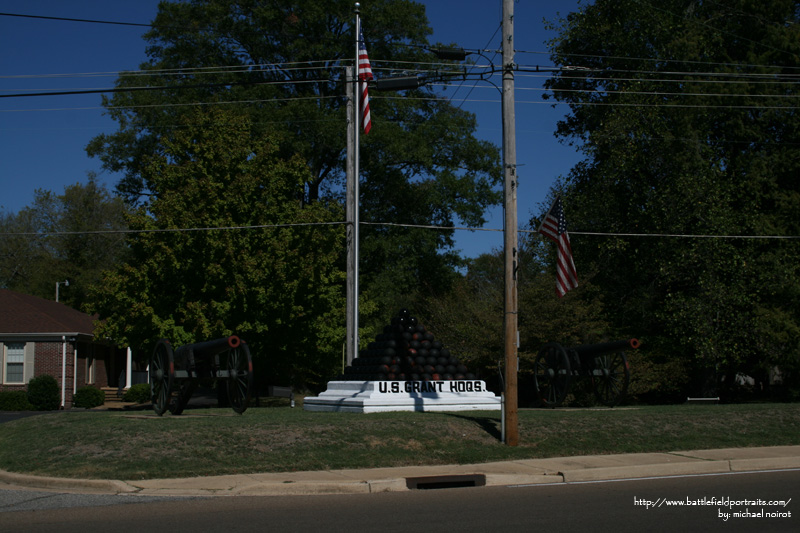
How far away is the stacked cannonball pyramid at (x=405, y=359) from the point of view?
1906cm

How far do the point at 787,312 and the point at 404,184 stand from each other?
17.3 meters

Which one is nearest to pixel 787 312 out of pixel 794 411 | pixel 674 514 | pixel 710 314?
pixel 710 314

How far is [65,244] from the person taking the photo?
5844 centimetres

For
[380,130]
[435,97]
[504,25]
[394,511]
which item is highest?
[435,97]

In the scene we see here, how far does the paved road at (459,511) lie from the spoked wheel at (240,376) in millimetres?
5126

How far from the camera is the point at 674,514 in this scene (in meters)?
8.91

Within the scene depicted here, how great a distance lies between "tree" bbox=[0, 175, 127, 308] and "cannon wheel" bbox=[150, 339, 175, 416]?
40.8 meters

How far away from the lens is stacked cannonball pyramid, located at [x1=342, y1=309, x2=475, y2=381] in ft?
62.5

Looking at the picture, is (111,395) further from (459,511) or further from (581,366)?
(459,511)

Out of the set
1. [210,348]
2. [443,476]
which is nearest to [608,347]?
[443,476]

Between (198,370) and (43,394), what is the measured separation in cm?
2042

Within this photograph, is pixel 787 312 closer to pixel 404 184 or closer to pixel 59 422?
pixel 404 184

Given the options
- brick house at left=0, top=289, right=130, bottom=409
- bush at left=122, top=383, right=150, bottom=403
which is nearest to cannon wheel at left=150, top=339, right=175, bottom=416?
brick house at left=0, top=289, right=130, bottom=409

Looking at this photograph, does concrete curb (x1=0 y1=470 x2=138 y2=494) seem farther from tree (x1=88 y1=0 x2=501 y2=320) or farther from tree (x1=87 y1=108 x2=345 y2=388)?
tree (x1=88 y1=0 x2=501 y2=320)
